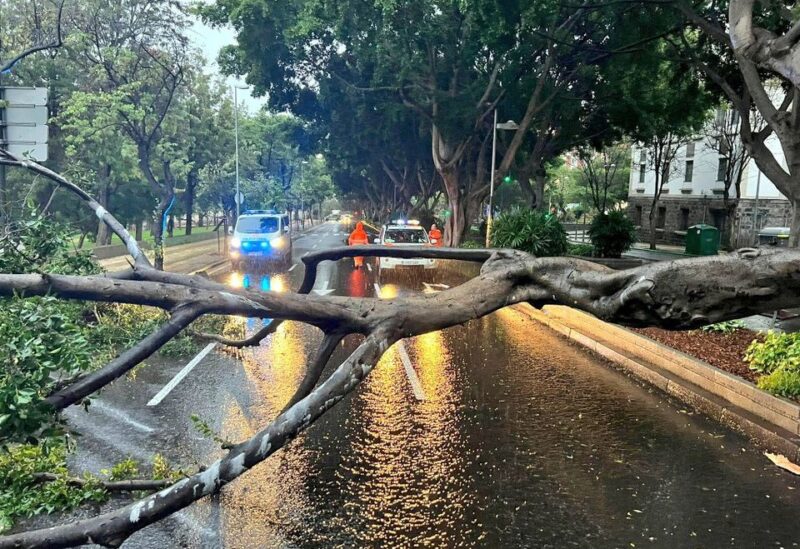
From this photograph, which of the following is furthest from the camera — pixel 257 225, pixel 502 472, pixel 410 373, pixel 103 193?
pixel 103 193

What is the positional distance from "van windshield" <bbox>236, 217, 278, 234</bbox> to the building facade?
26.6 m

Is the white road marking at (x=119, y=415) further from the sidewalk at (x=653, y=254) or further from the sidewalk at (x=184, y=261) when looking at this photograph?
the sidewalk at (x=653, y=254)

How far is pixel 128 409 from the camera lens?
7125 millimetres

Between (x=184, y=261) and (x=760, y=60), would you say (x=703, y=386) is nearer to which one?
(x=760, y=60)

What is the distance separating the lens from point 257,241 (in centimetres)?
2166

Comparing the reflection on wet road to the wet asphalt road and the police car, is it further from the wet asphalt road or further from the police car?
the police car

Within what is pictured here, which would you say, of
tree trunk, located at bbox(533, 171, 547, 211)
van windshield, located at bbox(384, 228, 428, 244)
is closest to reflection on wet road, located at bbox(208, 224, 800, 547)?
van windshield, located at bbox(384, 228, 428, 244)

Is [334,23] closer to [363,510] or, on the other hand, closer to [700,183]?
[363,510]

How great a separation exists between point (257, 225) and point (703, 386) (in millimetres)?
17853

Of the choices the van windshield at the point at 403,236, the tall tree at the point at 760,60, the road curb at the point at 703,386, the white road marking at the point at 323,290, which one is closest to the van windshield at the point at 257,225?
the van windshield at the point at 403,236

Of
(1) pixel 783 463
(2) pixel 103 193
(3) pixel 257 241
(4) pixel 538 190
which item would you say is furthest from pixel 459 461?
(4) pixel 538 190

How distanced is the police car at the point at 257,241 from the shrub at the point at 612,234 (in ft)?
40.7

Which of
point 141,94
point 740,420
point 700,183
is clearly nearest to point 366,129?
point 141,94

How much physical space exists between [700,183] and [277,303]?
47898 mm
